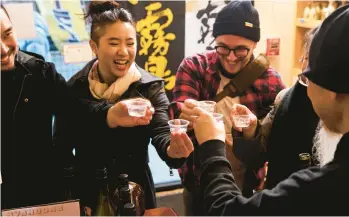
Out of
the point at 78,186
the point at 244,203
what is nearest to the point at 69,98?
the point at 78,186

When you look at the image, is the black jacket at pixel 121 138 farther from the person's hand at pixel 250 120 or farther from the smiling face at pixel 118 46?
the person's hand at pixel 250 120

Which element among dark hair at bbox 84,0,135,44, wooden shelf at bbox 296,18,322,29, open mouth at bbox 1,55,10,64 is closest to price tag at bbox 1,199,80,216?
open mouth at bbox 1,55,10,64

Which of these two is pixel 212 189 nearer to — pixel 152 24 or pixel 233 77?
pixel 233 77

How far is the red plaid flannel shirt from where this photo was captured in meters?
1.73

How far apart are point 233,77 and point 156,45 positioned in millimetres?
1250

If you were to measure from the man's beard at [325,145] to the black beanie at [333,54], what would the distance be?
15cm

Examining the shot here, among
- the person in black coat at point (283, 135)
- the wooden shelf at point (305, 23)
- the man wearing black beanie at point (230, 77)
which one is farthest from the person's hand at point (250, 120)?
the wooden shelf at point (305, 23)

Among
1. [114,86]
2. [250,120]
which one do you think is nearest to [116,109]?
[114,86]

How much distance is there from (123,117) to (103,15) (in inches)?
17.1

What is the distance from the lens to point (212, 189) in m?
0.96

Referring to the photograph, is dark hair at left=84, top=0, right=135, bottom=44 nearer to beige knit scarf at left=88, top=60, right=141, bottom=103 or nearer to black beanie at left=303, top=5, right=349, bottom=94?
beige knit scarf at left=88, top=60, right=141, bottom=103

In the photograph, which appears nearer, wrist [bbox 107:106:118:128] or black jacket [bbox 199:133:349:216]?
black jacket [bbox 199:133:349:216]

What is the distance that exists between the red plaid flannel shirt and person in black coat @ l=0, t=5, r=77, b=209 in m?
0.59

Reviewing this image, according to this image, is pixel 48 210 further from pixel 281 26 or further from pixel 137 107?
pixel 281 26
